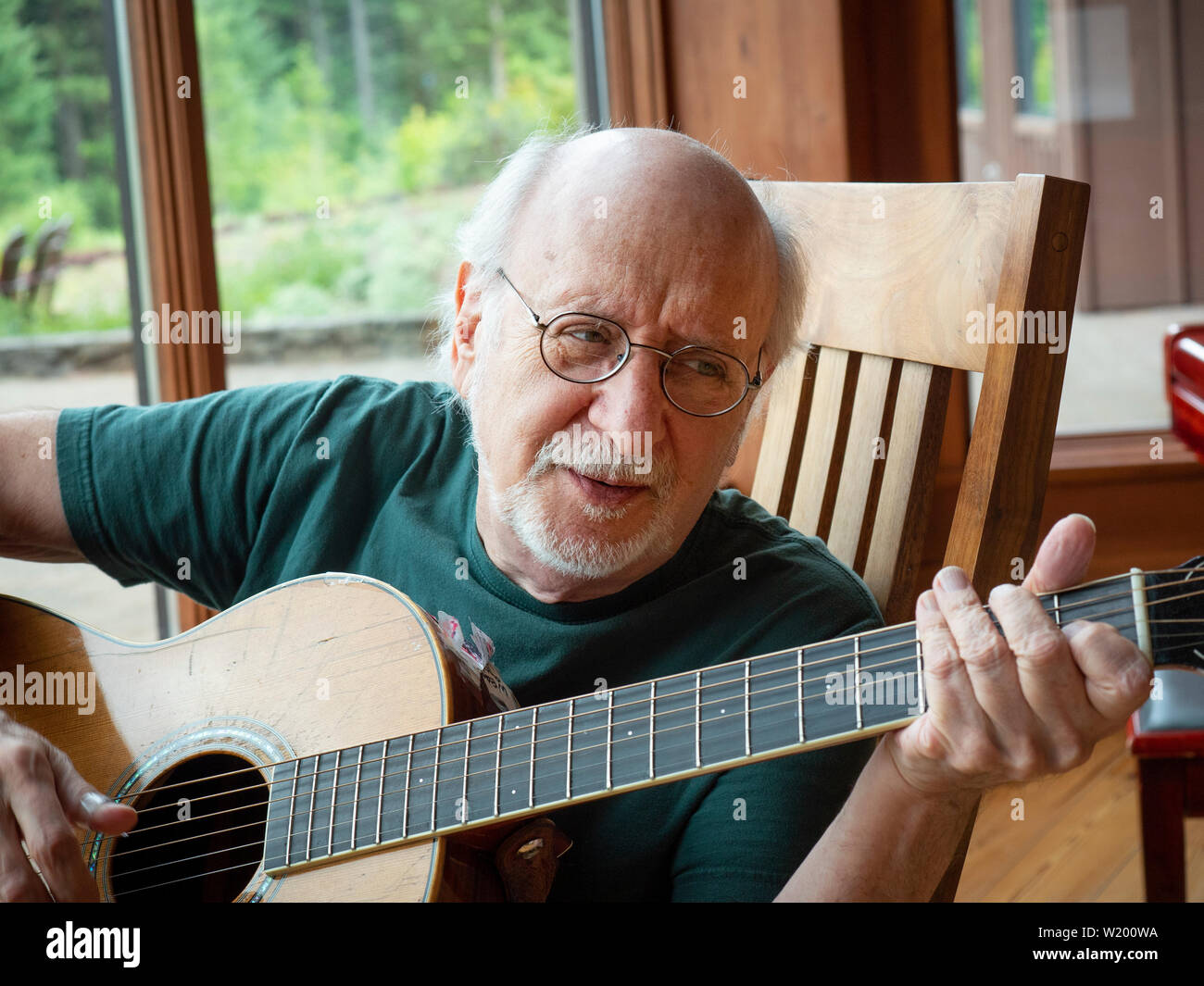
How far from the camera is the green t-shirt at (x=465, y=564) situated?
3.05ft

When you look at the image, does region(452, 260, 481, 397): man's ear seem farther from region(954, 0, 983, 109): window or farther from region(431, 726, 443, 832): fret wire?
region(954, 0, 983, 109): window

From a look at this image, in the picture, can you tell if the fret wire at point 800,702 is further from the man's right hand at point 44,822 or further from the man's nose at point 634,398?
the man's right hand at point 44,822

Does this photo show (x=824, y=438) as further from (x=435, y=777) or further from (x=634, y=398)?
(x=435, y=777)

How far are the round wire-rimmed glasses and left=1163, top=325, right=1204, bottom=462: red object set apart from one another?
795 millimetres

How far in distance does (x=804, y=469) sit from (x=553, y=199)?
18.0 inches

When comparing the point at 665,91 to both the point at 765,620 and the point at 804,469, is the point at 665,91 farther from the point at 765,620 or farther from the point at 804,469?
the point at 765,620

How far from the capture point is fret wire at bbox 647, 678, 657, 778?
2.62ft

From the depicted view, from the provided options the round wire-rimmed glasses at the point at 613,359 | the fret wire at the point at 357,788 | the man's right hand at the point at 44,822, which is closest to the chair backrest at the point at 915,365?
the round wire-rimmed glasses at the point at 613,359

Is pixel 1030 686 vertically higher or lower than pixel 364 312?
lower

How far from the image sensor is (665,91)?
2.67 meters

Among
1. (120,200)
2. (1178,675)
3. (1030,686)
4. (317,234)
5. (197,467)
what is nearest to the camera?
(1030,686)

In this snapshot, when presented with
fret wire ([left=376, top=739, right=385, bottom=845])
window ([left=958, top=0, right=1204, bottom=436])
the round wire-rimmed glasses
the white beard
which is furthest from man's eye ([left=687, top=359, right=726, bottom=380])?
window ([left=958, top=0, right=1204, bottom=436])

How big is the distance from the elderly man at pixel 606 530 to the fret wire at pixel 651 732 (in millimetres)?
148
